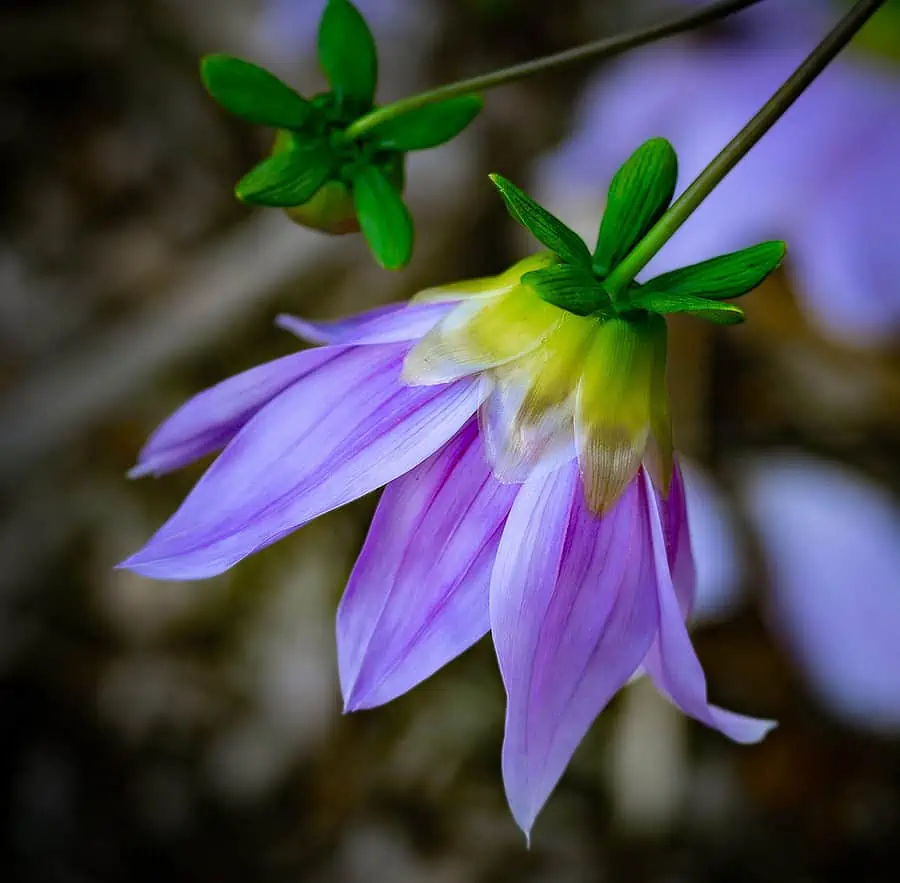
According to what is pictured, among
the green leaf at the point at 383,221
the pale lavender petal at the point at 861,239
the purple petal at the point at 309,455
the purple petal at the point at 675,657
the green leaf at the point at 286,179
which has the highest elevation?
the green leaf at the point at 286,179

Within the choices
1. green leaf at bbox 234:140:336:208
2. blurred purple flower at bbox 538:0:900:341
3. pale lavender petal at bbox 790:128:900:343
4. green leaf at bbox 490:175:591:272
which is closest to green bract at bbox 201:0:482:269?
green leaf at bbox 234:140:336:208

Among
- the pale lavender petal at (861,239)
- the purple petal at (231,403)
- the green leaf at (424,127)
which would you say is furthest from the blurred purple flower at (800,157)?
the purple petal at (231,403)

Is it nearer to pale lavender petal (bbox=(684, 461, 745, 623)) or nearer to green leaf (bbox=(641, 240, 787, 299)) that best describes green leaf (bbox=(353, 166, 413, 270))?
green leaf (bbox=(641, 240, 787, 299))

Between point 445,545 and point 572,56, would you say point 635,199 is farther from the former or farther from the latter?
point 445,545

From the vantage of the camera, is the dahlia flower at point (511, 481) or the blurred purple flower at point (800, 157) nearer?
the dahlia flower at point (511, 481)

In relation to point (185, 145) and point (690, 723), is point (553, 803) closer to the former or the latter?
point (690, 723)

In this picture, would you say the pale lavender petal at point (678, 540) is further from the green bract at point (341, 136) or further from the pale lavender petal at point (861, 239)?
the pale lavender petal at point (861, 239)
